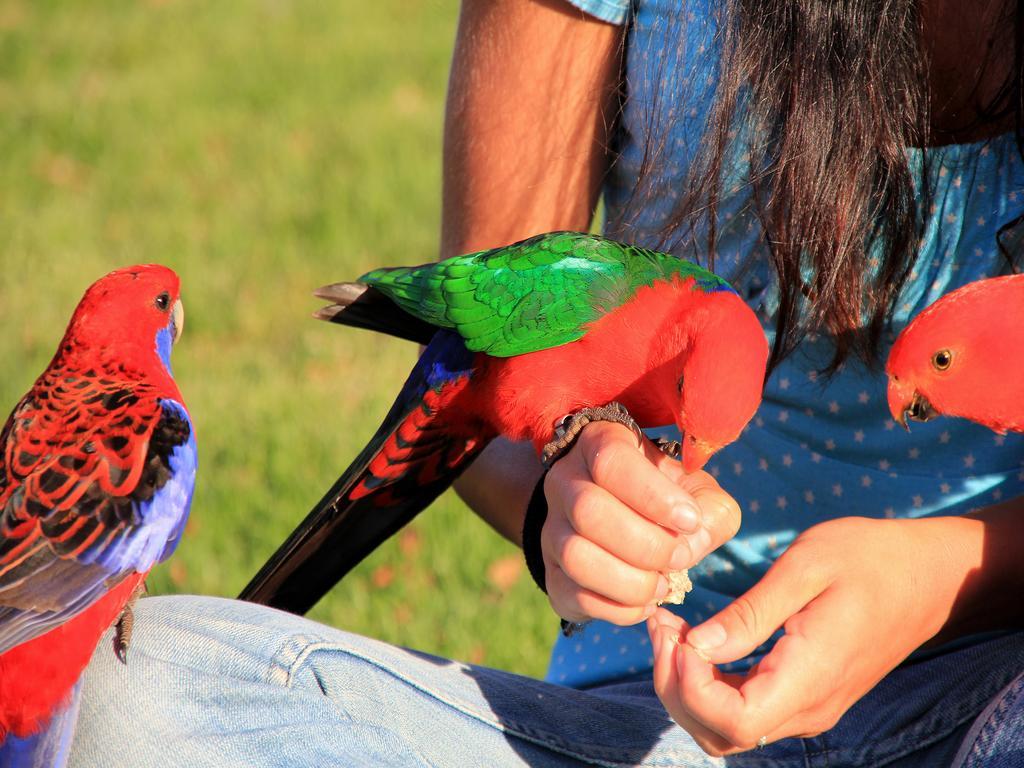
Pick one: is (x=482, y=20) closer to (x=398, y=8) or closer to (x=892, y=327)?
(x=892, y=327)

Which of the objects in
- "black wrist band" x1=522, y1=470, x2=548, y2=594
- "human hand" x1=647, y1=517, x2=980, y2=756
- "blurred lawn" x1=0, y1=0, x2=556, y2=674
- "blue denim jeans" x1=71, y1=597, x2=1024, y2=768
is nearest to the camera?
"human hand" x1=647, y1=517, x2=980, y2=756

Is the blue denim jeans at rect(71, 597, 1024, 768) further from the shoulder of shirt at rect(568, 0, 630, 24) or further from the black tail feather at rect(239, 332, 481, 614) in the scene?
the shoulder of shirt at rect(568, 0, 630, 24)

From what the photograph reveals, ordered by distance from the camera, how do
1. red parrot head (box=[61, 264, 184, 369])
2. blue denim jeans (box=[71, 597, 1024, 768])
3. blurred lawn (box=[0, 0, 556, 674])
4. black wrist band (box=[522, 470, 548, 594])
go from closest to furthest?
blue denim jeans (box=[71, 597, 1024, 768]) → black wrist band (box=[522, 470, 548, 594]) → red parrot head (box=[61, 264, 184, 369]) → blurred lawn (box=[0, 0, 556, 674])

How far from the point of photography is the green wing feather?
4.00 feet

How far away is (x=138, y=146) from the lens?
392cm

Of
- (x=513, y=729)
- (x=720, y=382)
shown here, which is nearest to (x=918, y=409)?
(x=720, y=382)

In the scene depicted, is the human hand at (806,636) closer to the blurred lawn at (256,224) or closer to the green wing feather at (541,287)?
the green wing feather at (541,287)

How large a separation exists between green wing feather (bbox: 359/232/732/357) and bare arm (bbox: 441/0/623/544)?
8.0 inches

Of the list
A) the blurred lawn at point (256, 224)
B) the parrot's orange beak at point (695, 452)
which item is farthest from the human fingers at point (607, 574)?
the blurred lawn at point (256, 224)

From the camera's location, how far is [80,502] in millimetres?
1179

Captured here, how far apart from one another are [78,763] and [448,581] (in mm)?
1191

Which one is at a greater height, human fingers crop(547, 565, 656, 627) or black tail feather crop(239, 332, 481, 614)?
human fingers crop(547, 565, 656, 627)

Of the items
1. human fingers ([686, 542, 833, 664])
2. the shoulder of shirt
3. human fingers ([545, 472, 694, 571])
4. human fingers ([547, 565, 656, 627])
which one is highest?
the shoulder of shirt

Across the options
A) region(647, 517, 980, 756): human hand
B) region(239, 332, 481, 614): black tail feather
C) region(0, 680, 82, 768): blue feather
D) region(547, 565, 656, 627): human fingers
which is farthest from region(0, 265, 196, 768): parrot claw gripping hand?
region(647, 517, 980, 756): human hand
